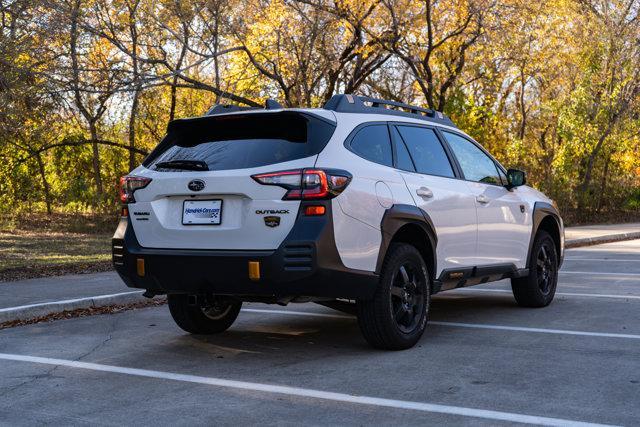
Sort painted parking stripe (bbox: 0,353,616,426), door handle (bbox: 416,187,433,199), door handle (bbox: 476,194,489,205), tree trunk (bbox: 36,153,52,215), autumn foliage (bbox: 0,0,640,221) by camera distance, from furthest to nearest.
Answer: tree trunk (bbox: 36,153,52,215)
autumn foliage (bbox: 0,0,640,221)
door handle (bbox: 476,194,489,205)
door handle (bbox: 416,187,433,199)
painted parking stripe (bbox: 0,353,616,426)

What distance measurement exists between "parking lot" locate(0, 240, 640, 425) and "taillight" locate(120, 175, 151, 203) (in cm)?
124

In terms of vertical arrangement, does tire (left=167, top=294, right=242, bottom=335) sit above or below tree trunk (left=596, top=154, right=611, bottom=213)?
below

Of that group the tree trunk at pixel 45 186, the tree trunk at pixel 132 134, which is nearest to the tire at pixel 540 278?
the tree trunk at pixel 132 134

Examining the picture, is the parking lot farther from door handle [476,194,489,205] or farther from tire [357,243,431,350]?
door handle [476,194,489,205]

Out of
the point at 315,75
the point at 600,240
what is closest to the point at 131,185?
the point at 600,240

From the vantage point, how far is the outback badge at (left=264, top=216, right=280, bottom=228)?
581 centimetres

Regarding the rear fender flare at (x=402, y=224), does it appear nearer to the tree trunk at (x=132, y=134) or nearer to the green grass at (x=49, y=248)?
the green grass at (x=49, y=248)

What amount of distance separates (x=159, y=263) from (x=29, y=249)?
38.9 feet

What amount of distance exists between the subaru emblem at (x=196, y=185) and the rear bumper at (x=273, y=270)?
46 cm

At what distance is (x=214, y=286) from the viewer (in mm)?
6055

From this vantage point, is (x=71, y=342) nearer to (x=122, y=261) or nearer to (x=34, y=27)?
(x=122, y=261)

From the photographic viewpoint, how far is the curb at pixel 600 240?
62.1ft

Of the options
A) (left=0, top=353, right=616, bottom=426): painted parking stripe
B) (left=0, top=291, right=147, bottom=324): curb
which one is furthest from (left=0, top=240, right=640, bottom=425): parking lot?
(left=0, top=291, right=147, bottom=324): curb

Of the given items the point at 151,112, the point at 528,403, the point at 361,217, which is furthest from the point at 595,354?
the point at 151,112
